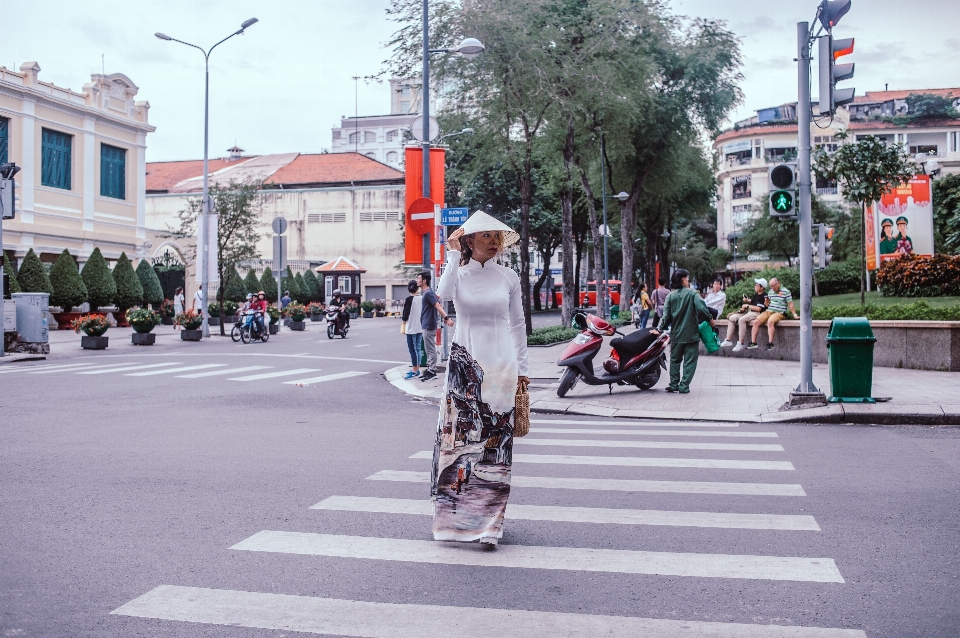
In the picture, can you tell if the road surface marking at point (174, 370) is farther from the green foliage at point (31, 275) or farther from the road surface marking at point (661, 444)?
the green foliage at point (31, 275)

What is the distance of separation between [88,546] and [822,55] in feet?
32.7

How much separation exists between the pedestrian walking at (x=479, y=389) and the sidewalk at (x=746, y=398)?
6.80 meters

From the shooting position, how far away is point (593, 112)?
30.7m

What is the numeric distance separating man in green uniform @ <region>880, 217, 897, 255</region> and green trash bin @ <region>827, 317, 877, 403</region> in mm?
22371

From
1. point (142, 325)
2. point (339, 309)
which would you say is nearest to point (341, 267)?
point (339, 309)

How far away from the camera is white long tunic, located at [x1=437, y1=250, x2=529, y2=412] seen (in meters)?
5.41

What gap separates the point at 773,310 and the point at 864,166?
20.7 ft

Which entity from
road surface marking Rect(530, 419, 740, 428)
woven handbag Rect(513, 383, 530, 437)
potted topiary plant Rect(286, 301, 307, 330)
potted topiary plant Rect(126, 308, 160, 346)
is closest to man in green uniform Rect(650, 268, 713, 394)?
road surface marking Rect(530, 419, 740, 428)

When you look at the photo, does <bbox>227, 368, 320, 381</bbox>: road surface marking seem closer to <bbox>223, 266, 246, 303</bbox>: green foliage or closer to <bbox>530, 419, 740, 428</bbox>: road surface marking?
<bbox>530, 419, 740, 428</bbox>: road surface marking

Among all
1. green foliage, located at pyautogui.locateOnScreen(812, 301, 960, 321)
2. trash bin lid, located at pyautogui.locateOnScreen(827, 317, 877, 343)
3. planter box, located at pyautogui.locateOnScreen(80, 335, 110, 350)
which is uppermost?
green foliage, located at pyautogui.locateOnScreen(812, 301, 960, 321)

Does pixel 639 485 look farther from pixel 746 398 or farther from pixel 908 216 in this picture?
pixel 908 216

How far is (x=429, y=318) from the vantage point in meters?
16.5

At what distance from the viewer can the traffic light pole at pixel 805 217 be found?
454 inches

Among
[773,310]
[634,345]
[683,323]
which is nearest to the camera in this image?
[683,323]
